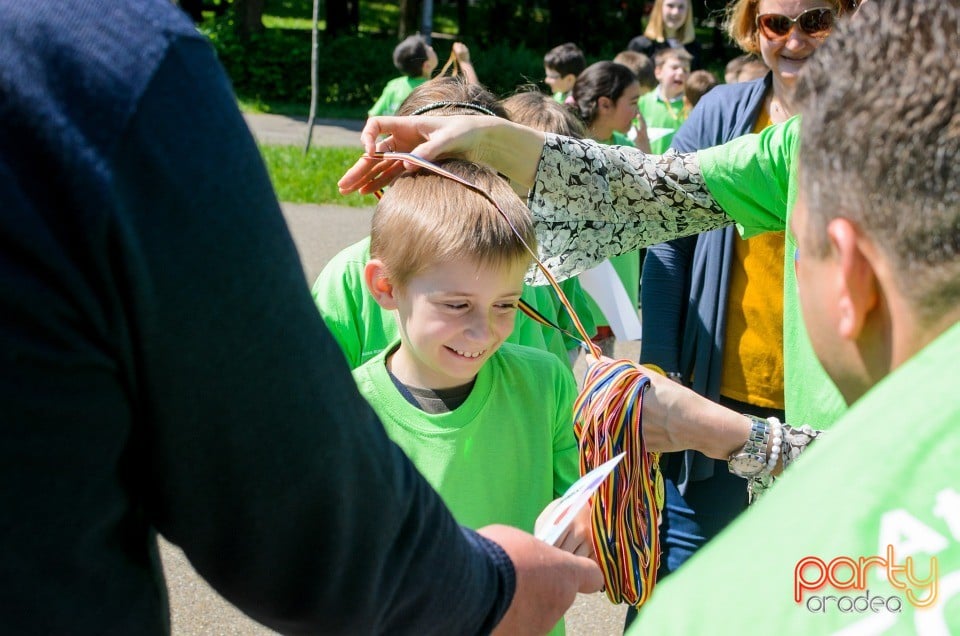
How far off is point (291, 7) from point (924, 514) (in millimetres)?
37959

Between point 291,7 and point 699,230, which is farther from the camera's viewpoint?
point 291,7

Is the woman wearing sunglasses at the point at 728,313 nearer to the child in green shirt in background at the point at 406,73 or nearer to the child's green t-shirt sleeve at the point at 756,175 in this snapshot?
the child's green t-shirt sleeve at the point at 756,175

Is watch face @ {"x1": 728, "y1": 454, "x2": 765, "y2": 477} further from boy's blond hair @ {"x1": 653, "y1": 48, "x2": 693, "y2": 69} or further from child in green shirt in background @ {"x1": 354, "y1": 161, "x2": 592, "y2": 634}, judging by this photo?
boy's blond hair @ {"x1": 653, "y1": 48, "x2": 693, "y2": 69}

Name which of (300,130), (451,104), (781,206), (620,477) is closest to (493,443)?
(620,477)

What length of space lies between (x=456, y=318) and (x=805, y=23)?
142cm

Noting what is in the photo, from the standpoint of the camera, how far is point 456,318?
91.0 inches

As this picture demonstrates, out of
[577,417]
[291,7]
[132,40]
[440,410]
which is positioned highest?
[132,40]

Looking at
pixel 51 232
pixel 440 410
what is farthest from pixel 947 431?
pixel 440 410

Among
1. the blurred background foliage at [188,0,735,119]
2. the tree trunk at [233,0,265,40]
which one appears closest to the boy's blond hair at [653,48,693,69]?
the blurred background foliage at [188,0,735,119]

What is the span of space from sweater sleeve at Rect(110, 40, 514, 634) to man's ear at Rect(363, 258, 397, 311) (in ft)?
3.73

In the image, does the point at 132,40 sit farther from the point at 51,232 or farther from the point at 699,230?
the point at 699,230

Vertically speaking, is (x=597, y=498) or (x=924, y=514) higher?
(x=924, y=514)

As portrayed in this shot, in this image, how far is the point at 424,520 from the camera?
4.38 feet

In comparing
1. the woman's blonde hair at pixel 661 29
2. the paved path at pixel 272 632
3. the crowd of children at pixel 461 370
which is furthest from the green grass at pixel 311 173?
the crowd of children at pixel 461 370
